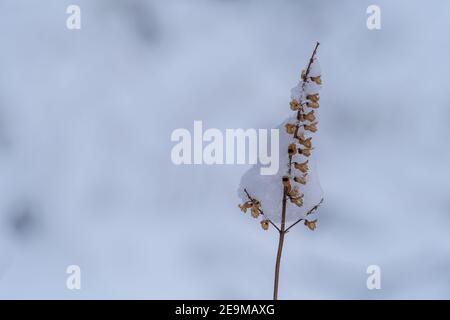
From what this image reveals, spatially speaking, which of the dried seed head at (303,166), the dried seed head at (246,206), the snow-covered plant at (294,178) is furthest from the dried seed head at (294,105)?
the dried seed head at (246,206)

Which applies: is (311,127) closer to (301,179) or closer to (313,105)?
(313,105)

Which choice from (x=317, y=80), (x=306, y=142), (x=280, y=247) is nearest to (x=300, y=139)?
(x=306, y=142)

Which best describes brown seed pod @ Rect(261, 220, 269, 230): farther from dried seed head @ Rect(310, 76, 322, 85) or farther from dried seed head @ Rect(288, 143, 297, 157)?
dried seed head @ Rect(310, 76, 322, 85)

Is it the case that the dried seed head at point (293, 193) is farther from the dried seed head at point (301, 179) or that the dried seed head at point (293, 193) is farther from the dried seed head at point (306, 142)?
the dried seed head at point (306, 142)

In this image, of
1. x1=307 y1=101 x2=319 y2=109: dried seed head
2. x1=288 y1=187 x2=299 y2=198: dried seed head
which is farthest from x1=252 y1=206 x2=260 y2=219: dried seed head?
x1=307 y1=101 x2=319 y2=109: dried seed head

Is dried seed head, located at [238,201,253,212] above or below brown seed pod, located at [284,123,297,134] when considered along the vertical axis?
below

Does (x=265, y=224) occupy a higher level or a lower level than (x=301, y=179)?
lower

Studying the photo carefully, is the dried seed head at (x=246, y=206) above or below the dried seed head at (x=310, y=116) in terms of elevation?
below
